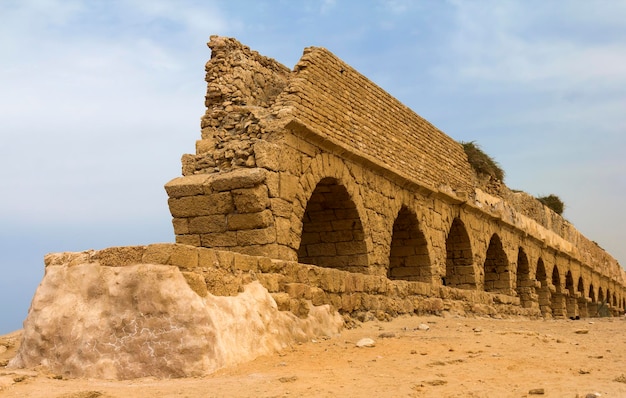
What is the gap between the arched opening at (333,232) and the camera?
10570 mm

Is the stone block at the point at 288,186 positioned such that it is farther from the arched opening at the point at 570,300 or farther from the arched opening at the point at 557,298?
the arched opening at the point at 570,300

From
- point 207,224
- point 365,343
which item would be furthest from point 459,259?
point 365,343

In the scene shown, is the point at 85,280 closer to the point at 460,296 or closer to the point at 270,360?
the point at 270,360

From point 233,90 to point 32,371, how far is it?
205 inches

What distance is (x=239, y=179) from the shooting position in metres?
8.33

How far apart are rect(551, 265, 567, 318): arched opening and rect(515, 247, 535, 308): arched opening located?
2.93 m

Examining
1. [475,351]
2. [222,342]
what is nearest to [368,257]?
[475,351]

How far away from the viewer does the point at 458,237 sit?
50.2ft

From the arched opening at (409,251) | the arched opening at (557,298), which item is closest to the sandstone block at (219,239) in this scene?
the arched opening at (409,251)

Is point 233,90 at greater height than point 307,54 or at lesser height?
lesser

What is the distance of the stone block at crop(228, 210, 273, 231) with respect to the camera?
27.2ft

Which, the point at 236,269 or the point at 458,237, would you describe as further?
the point at 458,237

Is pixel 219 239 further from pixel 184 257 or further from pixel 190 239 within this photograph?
pixel 184 257

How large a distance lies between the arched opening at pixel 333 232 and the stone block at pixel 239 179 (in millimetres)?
2185
